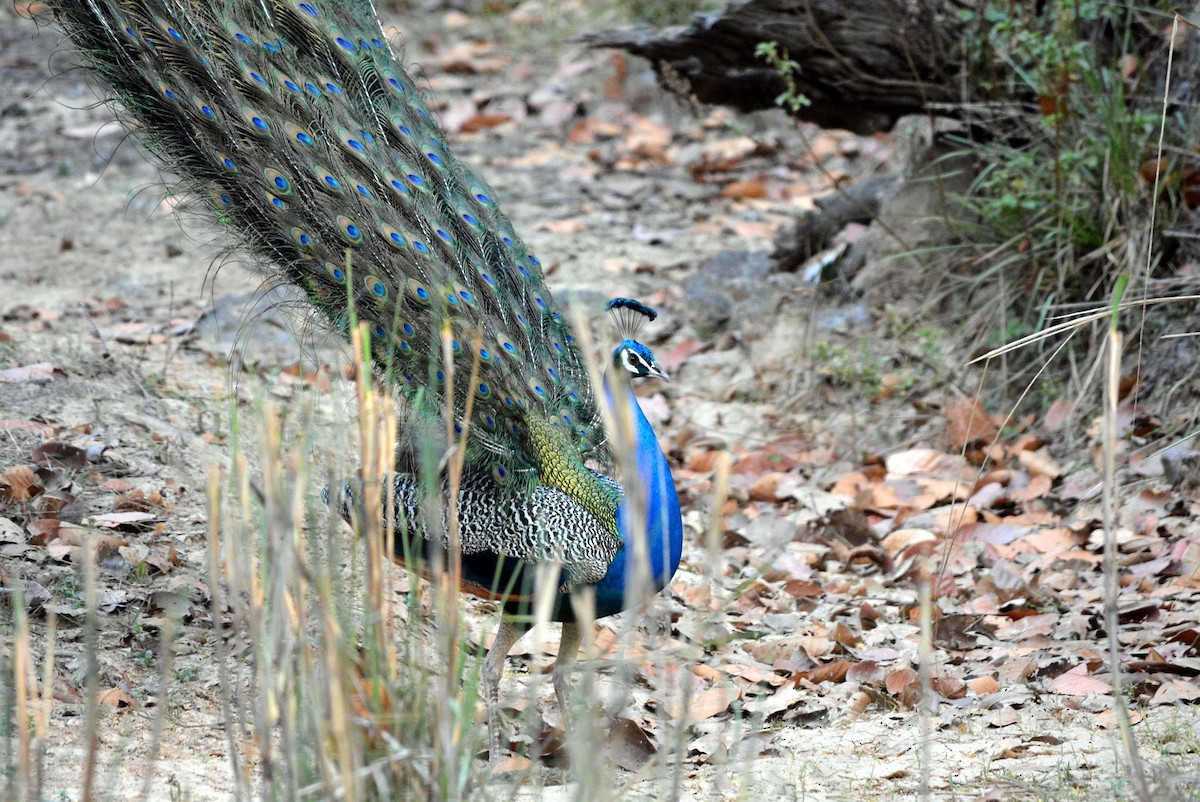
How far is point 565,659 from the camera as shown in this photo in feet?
11.5

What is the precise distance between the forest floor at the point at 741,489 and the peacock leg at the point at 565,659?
20cm

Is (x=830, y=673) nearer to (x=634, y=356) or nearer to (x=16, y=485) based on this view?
(x=634, y=356)

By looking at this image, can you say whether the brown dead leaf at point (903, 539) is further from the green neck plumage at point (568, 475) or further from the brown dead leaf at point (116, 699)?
the brown dead leaf at point (116, 699)

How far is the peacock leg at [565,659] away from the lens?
341 centimetres

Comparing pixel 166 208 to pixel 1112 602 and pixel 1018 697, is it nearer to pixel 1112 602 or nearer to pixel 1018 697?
pixel 1018 697

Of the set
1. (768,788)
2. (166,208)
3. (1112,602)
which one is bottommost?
(768,788)

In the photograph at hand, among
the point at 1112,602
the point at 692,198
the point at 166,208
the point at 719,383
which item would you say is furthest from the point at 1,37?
the point at 1112,602

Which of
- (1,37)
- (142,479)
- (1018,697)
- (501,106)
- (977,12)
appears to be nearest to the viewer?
(1018,697)

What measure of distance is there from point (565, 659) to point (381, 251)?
3.86 feet

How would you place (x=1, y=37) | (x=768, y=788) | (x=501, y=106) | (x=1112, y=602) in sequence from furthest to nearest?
(x=1, y=37) < (x=501, y=106) < (x=768, y=788) < (x=1112, y=602)

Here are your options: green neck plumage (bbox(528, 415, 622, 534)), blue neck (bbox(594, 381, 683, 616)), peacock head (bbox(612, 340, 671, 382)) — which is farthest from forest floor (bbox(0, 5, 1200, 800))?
peacock head (bbox(612, 340, 671, 382))

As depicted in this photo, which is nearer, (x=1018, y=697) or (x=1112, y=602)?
(x=1112, y=602)

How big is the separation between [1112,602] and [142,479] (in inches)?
119

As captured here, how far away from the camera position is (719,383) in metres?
5.86
